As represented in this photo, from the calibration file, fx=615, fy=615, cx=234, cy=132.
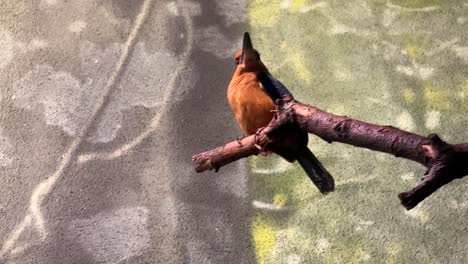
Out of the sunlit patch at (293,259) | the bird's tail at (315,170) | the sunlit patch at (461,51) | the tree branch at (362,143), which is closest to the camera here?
the tree branch at (362,143)

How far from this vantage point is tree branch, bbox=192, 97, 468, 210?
45 cm

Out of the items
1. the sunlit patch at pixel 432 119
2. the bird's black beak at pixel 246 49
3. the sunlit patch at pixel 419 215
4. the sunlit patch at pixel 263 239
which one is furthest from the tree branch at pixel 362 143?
the sunlit patch at pixel 432 119

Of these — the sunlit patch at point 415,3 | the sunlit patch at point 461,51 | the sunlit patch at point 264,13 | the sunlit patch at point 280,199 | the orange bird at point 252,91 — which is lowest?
the sunlit patch at point 280,199

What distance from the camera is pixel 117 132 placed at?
3.81ft

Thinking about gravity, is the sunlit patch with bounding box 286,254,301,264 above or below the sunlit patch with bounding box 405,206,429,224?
below

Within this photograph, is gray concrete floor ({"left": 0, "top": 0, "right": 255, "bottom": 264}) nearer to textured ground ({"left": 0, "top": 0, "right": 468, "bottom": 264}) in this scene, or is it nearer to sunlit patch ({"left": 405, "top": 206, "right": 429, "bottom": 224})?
textured ground ({"left": 0, "top": 0, "right": 468, "bottom": 264})

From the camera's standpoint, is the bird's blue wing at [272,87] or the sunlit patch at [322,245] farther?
the sunlit patch at [322,245]

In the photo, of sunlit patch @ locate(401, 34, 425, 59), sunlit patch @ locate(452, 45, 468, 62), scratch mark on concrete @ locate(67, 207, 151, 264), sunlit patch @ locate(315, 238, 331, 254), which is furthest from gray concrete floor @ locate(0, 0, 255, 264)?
sunlit patch @ locate(452, 45, 468, 62)

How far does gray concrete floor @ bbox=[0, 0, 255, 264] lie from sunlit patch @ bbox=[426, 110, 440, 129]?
379 mm

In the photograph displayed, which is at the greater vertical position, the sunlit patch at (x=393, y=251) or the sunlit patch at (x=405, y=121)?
the sunlit patch at (x=405, y=121)

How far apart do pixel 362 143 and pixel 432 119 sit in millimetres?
748

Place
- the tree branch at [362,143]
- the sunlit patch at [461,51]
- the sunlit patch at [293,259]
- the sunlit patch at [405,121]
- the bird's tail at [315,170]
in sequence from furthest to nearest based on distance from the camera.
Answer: the sunlit patch at [461,51], the sunlit patch at [405,121], the sunlit patch at [293,259], the bird's tail at [315,170], the tree branch at [362,143]

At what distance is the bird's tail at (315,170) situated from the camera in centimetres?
60

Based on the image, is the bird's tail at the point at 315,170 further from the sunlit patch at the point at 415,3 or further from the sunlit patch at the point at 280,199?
the sunlit patch at the point at 415,3
